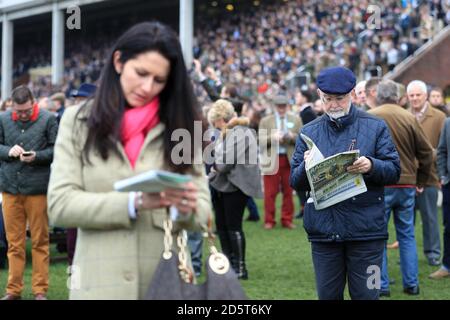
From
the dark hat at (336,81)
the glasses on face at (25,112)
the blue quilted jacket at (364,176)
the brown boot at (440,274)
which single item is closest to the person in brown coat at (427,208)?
the brown boot at (440,274)

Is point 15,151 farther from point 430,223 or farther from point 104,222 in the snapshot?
point 430,223

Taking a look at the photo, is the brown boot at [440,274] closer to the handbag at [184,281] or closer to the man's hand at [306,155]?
the man's hand at [306,155]

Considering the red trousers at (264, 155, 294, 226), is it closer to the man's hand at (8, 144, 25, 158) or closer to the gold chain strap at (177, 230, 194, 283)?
the man's hand at (8, 144, 25, 158)

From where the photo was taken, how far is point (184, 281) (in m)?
2.66

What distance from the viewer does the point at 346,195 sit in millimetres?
4770

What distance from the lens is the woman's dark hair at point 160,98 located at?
276 cm

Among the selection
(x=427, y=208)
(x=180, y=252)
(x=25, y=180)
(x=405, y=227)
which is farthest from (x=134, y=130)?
(x=427, y=208)

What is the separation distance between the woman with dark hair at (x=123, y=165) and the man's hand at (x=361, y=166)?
6.65ft

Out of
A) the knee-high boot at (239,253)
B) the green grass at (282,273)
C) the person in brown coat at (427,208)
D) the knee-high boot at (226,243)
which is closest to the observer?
the green grass at (282,273)

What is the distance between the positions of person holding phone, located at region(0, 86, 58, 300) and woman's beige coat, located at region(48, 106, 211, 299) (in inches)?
177

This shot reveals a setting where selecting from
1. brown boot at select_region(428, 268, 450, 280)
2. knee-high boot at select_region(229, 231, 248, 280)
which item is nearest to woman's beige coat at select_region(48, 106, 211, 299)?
knee-high boot at select_region(229, 231, 248, 280)
